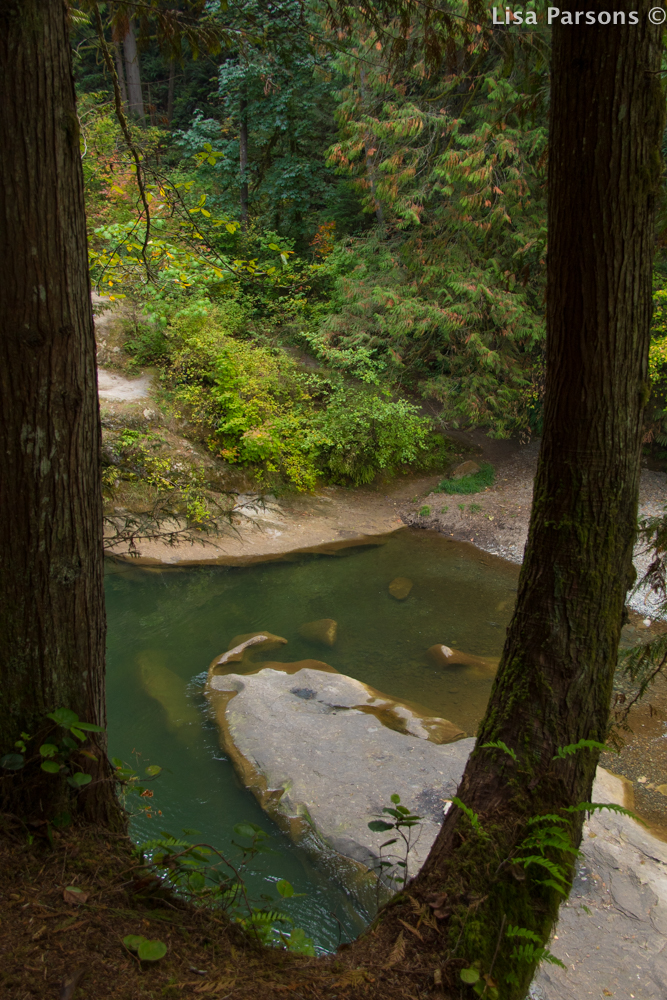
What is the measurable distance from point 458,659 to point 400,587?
2.26 metres

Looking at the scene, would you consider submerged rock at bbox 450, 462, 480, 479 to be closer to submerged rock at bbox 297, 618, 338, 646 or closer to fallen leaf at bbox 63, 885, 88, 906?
submerged rock at bbox 297, 618, 338, 646

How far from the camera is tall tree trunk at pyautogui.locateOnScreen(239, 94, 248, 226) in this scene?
1320cm

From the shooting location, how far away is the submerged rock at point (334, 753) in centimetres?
459

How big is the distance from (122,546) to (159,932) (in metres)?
8.17

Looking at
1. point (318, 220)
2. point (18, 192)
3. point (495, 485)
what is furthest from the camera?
point (318, 220)

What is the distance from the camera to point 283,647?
766 cm

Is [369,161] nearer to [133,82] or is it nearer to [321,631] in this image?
[133,82]

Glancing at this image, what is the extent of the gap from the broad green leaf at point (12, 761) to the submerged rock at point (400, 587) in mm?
7526

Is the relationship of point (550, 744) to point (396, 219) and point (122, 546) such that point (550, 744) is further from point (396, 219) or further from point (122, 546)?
point (396, 219)

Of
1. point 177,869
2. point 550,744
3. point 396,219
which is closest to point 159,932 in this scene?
point 177,869

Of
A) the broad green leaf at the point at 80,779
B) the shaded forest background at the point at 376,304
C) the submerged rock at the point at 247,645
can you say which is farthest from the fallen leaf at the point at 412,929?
the shaded forest background at the point at 376,304

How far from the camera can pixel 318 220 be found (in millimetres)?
14891

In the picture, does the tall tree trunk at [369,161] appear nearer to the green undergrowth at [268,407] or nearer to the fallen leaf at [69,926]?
the green undergrowth at [268,407]

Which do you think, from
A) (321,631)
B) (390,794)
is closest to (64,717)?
(390,794)
